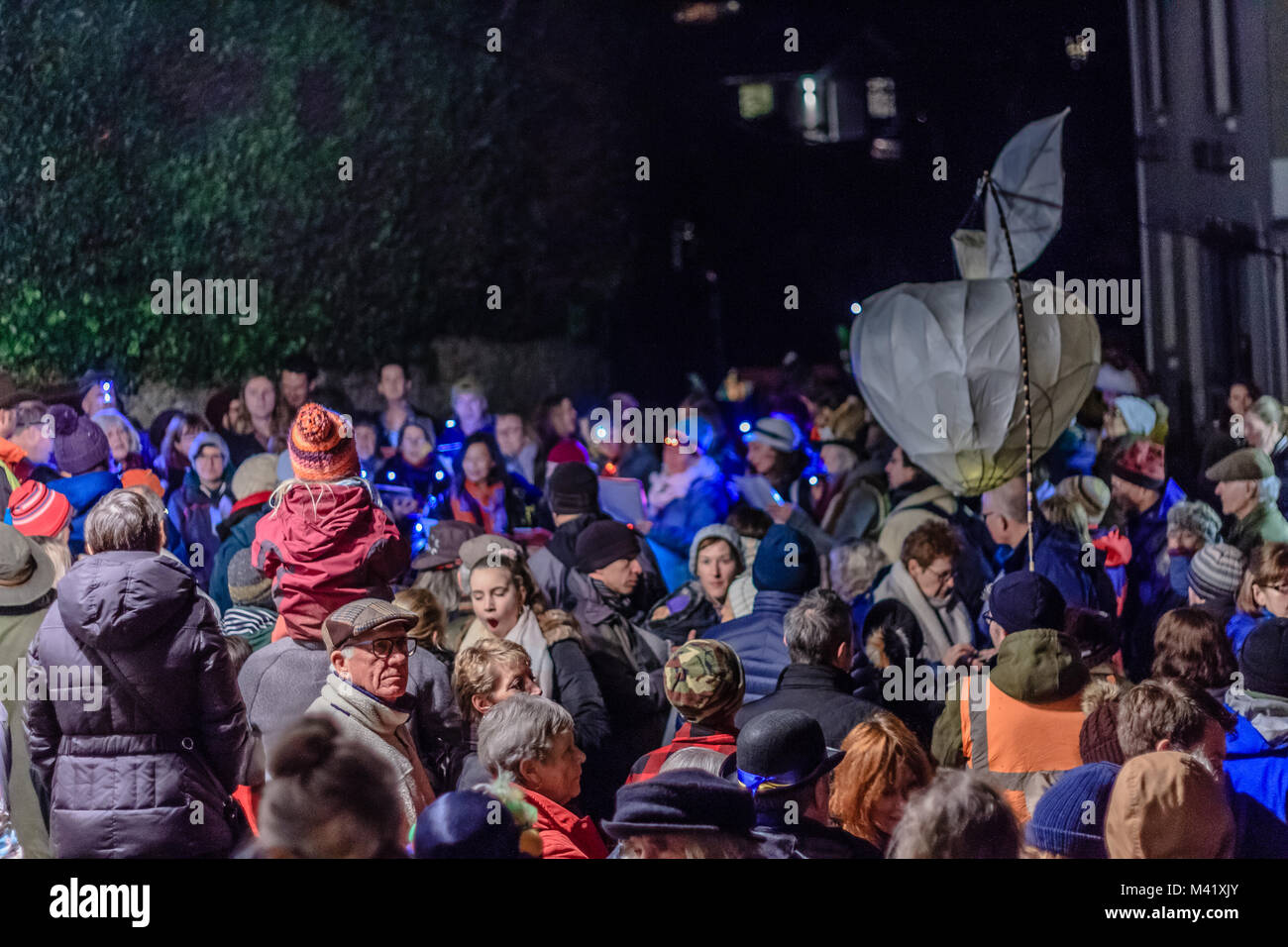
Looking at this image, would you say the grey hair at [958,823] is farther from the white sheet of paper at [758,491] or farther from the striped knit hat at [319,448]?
the white sheet of paper at [758,491]

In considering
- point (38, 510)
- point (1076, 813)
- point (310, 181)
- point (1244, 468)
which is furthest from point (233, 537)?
point (310, 181)

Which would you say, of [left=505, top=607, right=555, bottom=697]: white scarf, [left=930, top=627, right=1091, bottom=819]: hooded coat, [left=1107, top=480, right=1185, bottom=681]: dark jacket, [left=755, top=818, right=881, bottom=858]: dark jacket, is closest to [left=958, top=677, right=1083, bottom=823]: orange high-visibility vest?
[left=930, top=627, right=1091, bottom=819]: hooded coat

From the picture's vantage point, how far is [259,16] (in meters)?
8.43

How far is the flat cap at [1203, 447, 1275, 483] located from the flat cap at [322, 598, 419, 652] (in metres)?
3.14

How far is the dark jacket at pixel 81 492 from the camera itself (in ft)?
16.9

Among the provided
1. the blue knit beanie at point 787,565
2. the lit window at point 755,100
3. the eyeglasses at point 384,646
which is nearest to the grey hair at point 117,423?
the eyeglasses at point 384,646

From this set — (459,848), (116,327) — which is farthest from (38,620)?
(116,327)

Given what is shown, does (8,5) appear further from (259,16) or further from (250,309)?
(250,309)

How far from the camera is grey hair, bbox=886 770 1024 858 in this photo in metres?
3.07

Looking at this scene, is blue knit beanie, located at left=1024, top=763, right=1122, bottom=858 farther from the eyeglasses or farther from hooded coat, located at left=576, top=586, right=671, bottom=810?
the eyeglasses

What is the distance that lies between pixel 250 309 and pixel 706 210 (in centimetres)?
259

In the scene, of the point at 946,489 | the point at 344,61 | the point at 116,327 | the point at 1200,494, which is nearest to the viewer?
the point at 946,489

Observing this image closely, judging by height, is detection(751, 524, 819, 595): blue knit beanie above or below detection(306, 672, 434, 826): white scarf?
above

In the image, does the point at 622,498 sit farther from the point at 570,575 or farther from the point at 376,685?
the point at 376,685
